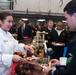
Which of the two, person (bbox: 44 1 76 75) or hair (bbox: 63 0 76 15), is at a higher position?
hair (bbox: 63 0 76 15)

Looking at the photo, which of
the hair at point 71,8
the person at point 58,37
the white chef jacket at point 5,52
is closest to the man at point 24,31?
the person at point 58,37

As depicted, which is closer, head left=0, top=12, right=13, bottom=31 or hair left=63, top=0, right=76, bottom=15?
hair left=63, top=0, right=76, bottom=15

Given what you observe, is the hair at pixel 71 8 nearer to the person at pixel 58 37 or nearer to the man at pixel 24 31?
the person at pixel 58 37

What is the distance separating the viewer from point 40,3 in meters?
12.1

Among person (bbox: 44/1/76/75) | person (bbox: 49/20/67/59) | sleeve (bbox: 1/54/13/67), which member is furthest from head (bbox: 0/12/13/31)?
person (bbox: 49/20/67/59)

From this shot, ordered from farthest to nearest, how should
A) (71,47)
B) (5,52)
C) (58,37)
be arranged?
(58,37) → (5,52) → (71,47)

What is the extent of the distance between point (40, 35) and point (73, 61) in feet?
7.86

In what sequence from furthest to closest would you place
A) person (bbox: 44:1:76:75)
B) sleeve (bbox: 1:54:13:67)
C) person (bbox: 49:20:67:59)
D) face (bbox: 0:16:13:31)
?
person (bbox: 49:20:67:59), face (bbox: 0:16:13:31), sleeve (bbox: 1:54:13:67), person (bbox: 44:1:76:75)

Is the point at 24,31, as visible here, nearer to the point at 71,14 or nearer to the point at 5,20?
the point at 5,20

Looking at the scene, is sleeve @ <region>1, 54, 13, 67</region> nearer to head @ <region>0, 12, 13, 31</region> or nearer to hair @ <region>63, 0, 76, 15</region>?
head @ <region>0, 12, 13, 31</region>

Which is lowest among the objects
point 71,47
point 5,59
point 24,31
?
point 24,31

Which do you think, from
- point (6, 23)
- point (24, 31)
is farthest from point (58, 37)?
point (24, 31)

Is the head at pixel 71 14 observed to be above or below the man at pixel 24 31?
above

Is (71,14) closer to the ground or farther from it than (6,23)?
farther from it
